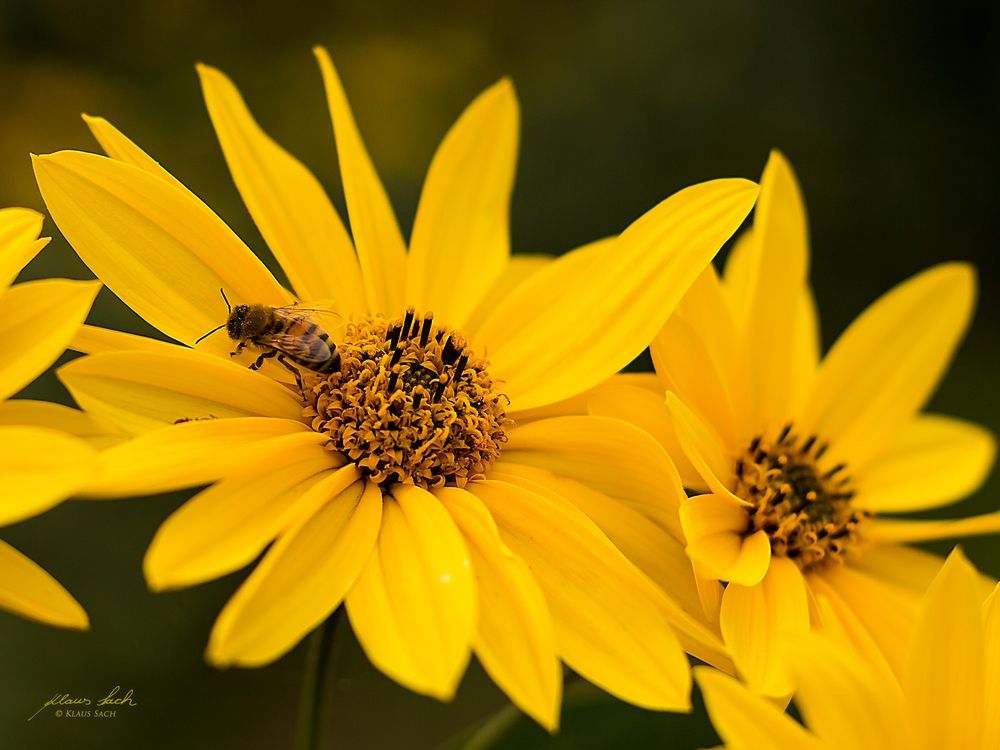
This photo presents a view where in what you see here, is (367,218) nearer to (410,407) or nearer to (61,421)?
(410,407)

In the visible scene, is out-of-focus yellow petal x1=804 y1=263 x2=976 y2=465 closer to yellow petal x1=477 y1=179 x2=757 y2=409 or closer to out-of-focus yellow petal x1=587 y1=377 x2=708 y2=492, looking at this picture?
out-of-focus yellow petal x1=587 y1=377 x2=708 y2=492

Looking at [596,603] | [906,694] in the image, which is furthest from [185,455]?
[906,694]

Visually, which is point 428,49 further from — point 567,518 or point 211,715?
point 567,518

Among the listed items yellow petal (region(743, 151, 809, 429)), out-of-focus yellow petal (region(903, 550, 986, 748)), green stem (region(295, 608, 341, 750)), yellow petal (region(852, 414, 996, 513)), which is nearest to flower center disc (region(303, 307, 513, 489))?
green stem (region(295, 608, 341, 750))

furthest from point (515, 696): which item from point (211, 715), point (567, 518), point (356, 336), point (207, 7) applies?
point (207, 7)

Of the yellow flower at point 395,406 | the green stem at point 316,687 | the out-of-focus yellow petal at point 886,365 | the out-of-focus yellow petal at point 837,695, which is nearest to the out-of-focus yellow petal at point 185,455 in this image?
the yellow flower at point 395,406

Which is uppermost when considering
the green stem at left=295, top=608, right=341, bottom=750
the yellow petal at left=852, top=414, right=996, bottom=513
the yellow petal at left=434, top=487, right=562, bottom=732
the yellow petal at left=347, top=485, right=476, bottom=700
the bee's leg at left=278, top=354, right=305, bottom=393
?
the bee's leg at left=278, top=354, right=305, bottom=393

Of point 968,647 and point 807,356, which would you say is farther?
point 807,356
